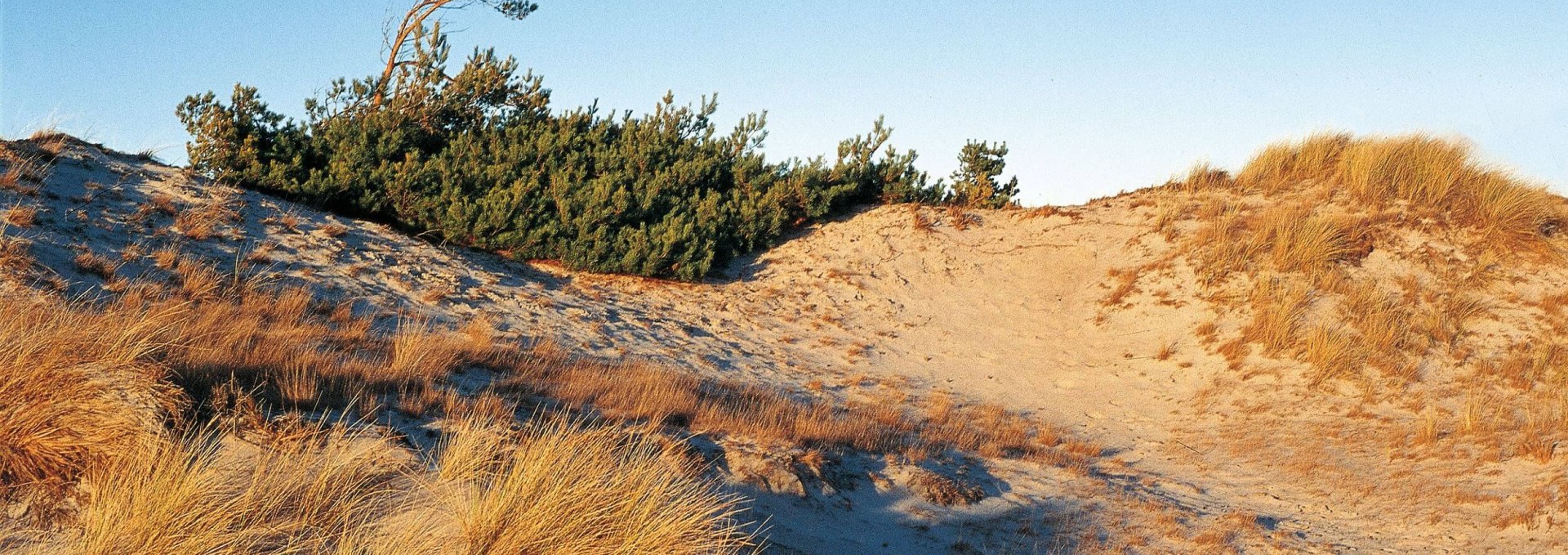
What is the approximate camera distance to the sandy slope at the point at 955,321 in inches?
324

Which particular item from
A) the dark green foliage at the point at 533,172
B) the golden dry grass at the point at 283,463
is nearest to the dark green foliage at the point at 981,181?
the dark green foliage at the point at 533,172

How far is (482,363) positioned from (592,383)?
0.98 m

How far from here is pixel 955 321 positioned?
13953 millimetres

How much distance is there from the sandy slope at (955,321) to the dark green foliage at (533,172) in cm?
52

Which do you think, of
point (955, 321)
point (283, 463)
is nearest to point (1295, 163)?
point (955, 321)

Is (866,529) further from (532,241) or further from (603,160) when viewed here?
(603,160)

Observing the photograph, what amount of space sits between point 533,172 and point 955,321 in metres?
6.51

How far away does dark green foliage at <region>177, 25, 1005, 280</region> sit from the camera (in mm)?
14492

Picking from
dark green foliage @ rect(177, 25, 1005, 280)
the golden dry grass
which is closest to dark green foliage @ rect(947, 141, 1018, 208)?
dark green foliage @ rect(177, 25, 1005, 280)

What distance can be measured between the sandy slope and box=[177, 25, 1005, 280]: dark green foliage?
1.70 ft

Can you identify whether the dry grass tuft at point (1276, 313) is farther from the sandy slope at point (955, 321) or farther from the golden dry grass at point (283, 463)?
the golden dry grass at point (283, 463)

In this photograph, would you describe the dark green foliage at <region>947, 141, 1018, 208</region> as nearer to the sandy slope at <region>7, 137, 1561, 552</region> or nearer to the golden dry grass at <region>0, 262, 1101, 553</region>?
the sandy slope at <region>7, 137, 1561, 552</region>

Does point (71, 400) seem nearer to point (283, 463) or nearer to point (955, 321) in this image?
point (283, 463)

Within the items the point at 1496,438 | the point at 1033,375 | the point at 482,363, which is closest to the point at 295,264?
the point at 482,363
